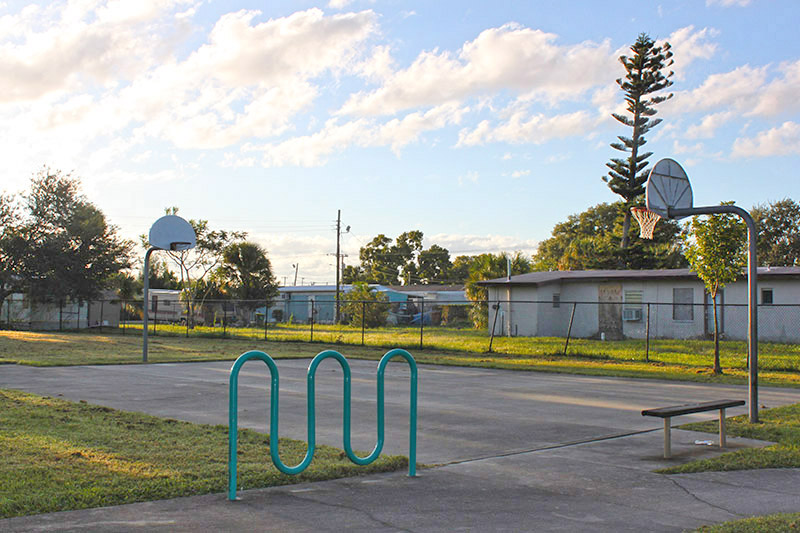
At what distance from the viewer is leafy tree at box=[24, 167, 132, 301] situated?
42.9m

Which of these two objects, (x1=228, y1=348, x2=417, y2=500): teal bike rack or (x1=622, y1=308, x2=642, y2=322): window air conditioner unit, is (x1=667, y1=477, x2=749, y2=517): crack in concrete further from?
(x1=622, y1=308, x2=642, y2=322): window air conditioner unit

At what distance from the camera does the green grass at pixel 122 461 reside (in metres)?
5.80

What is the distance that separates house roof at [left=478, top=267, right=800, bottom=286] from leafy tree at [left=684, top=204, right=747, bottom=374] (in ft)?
32.7

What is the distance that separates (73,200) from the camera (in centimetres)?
4562

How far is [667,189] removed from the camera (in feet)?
36.4

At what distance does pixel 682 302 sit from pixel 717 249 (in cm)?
1258

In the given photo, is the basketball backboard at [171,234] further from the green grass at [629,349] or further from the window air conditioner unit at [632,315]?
the window air conditioner unit at [632,315]

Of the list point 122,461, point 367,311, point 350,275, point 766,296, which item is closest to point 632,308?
point 766,296

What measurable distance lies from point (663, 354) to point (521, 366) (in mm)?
6120

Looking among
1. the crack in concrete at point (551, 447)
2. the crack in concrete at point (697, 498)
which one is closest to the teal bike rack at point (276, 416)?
the crack in concrete at point (551, 447)

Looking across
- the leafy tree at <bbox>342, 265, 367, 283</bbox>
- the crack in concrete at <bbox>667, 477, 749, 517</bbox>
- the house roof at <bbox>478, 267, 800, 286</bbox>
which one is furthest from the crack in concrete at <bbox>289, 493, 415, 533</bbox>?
the leafy tree at <bbox>342, 265, 367, 283</bbox>

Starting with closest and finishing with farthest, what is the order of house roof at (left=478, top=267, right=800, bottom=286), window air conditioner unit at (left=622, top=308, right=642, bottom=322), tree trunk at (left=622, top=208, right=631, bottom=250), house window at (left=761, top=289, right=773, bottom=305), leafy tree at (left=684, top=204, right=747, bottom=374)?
leafy tree at (left=684, top=204, right=747, bottom=374), house roof at (left=478, top=267, right=800, bottom=286), house window at (left=761, top=289, right=773, bottom=305), window air conditioner unit at (left=622, top=308, right=642, bottom=322), tree trunk at (left=622, top=208, right=631, bottom=250)

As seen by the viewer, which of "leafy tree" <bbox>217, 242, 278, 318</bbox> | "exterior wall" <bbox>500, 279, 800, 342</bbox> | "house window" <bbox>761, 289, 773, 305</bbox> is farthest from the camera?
"leafy tree" <bbox>217, 242, 278, 318</bbox>

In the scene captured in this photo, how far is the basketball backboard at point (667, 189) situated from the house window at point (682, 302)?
68.2 feet
